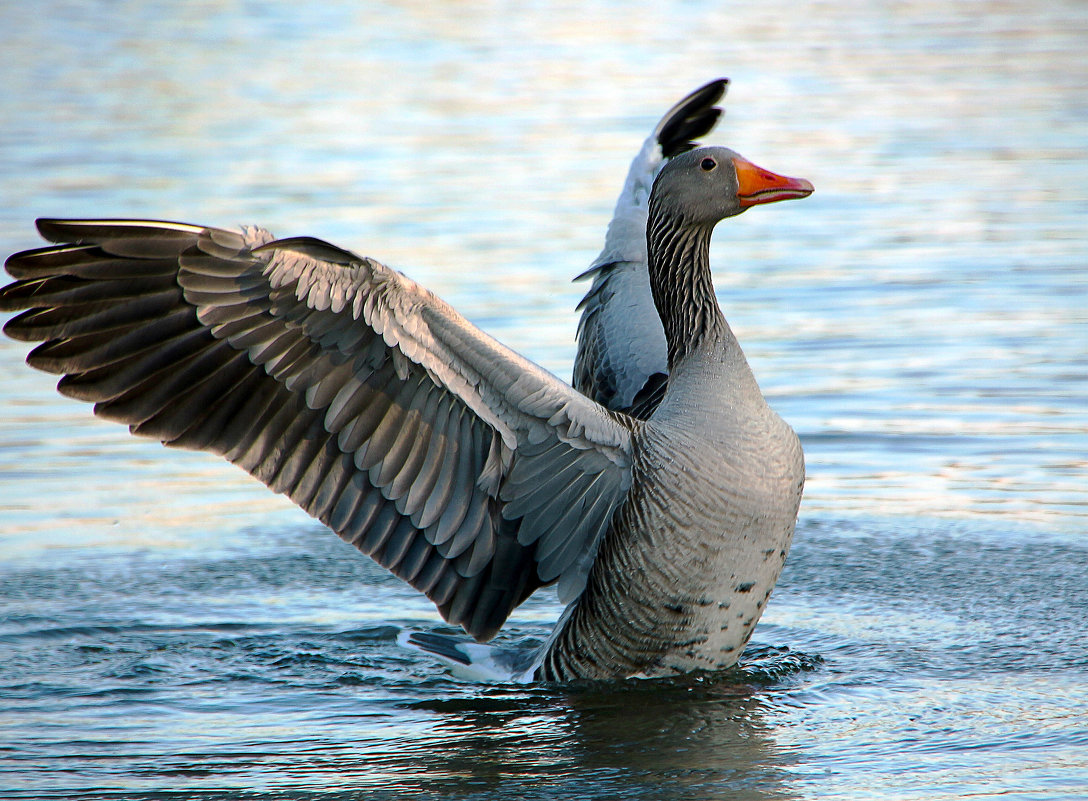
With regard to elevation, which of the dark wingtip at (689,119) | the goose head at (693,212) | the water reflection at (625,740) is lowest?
the water reflection at (625,740)

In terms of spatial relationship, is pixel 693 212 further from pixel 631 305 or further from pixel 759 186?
pixel 631 305

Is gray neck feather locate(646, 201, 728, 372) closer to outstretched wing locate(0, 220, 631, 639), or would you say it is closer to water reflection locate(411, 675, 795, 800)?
outstretched wing locate(0, 220, 631, 639)

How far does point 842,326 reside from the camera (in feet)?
34.1

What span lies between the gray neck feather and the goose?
0.01 metres

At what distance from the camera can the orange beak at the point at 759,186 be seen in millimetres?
6102

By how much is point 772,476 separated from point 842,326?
495 cm

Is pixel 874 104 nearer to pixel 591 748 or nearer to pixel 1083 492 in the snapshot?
pixel 1083 492

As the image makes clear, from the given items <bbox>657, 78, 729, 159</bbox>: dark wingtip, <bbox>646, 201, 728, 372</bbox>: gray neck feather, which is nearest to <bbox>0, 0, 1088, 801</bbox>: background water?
<bbox>646, 201, 728, 372</bbox>: gray neck feather

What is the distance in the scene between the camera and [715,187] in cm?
613

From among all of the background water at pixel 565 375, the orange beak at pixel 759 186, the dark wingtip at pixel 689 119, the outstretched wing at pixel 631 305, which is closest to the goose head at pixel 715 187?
the orange beak at pixel 759 186

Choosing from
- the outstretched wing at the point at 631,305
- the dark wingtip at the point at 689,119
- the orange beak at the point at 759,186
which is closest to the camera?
the orange beak at the point at 759,186

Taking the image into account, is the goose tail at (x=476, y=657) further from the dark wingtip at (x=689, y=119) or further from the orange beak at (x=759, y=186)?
the dark wingtip at (x=689, y=119)

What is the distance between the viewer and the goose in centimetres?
531

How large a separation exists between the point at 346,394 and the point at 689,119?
9.29ft
